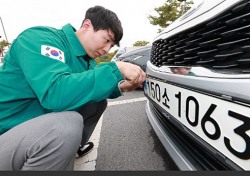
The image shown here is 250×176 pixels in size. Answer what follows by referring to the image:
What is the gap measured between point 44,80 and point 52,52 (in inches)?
6.8

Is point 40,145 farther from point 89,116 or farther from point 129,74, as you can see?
point 89,116

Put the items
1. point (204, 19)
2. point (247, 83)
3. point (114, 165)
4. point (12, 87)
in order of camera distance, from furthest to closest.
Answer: point (114, 165), point (12, 87), point (204, 19), point (247, 83)

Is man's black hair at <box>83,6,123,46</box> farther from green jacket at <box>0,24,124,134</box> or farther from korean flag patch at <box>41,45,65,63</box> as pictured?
korean flag patch at <box>41,45,65,63</box>

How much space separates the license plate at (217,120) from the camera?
704 millimetres

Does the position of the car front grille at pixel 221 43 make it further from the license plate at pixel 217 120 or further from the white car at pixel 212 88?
the license plate at pixel 217 120

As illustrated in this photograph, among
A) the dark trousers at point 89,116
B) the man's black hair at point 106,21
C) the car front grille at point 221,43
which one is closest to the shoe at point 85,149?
the dark trousers at point 89,116

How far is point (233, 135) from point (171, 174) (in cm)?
37

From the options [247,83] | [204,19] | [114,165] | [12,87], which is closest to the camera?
[247,83]

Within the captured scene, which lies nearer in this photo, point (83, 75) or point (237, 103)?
point (237, 103)

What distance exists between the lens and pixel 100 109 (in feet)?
5.99

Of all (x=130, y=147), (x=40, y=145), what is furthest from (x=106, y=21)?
(x=130, y=147)

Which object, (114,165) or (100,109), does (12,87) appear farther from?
(114,165)

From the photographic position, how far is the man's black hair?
1.43m

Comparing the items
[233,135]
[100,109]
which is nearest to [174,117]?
[233,135]
